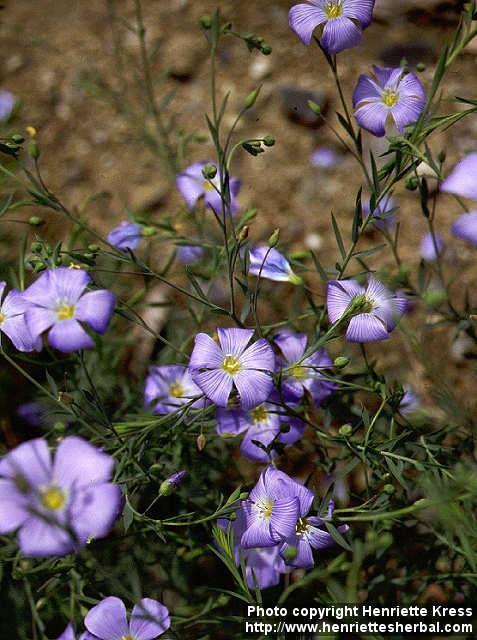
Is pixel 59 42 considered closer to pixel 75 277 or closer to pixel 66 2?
pixel 66 2

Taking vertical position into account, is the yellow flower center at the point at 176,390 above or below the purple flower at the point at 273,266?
below

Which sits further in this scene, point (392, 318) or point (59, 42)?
point (59, 42)

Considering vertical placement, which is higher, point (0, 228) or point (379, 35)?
point (379, 35)

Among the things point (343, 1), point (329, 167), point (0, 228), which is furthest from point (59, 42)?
point (343, 1)

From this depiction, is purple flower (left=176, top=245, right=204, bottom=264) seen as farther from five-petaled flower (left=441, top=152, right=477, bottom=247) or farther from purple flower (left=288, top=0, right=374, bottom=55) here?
five-petaled flower (left=441, top=152, right=477, bottom=247)

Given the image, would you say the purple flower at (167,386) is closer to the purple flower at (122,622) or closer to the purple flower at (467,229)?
the purple flower at (122,622)

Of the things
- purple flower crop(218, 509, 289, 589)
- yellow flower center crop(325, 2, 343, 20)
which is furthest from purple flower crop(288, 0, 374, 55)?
purple flower crop(218, 509, 289, 589)

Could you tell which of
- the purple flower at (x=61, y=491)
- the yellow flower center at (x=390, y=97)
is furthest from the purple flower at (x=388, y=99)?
the purple flower at (x=61, y=491)
